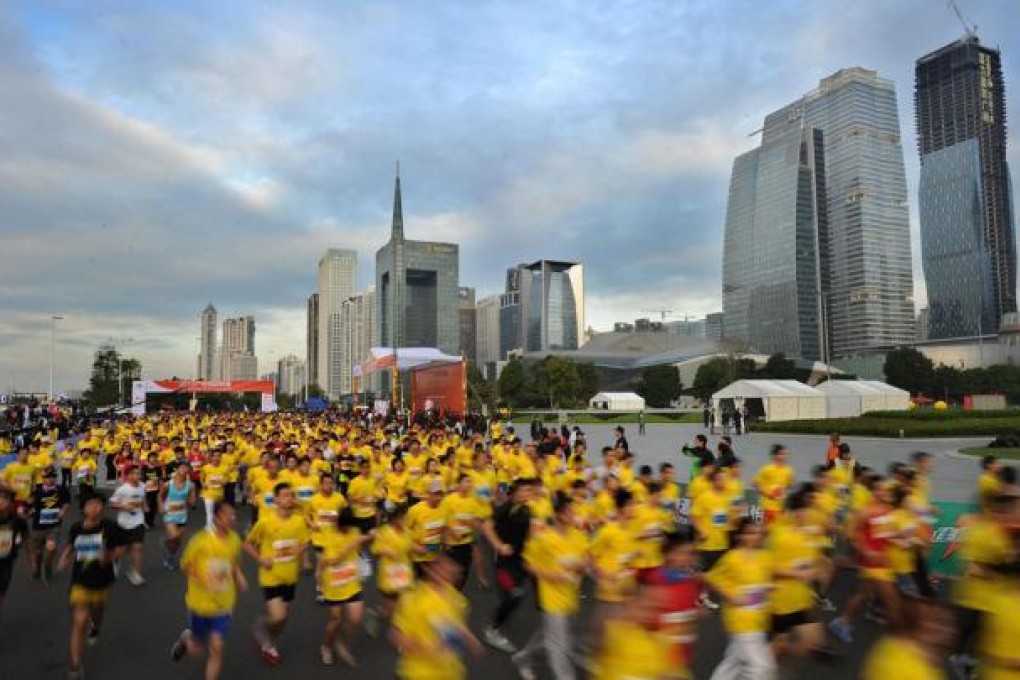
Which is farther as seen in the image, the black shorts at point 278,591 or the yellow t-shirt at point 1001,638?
the black shorts at point 278,591

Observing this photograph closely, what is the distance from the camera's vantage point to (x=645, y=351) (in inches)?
6240

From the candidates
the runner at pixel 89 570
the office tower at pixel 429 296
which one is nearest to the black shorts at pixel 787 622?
the runner at pixel 89 570

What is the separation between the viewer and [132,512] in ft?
31.3

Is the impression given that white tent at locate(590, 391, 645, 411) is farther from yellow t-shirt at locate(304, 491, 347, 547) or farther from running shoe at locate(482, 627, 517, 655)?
running shoe at locate(482, 627, 517, 655)

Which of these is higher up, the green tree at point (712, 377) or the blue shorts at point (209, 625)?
the green tree at point (712, 377)

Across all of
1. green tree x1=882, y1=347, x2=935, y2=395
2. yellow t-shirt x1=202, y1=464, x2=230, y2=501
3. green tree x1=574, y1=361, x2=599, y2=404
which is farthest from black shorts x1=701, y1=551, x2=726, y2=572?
green tree x1=882, y1=347, x2=935, y2=395

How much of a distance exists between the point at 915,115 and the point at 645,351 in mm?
87815

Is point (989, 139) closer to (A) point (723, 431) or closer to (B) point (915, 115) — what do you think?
(B) point (915, 115)

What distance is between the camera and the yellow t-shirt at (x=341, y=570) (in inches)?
251

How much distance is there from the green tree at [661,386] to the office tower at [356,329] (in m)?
99.0

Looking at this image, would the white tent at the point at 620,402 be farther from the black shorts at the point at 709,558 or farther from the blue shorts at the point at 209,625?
the blue shorts at the point at 209,625

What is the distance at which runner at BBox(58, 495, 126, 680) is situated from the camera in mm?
6215

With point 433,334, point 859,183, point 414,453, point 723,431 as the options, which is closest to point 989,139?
point 859,183

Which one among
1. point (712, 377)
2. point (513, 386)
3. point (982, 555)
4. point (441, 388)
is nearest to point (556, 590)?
point (982, 555)
